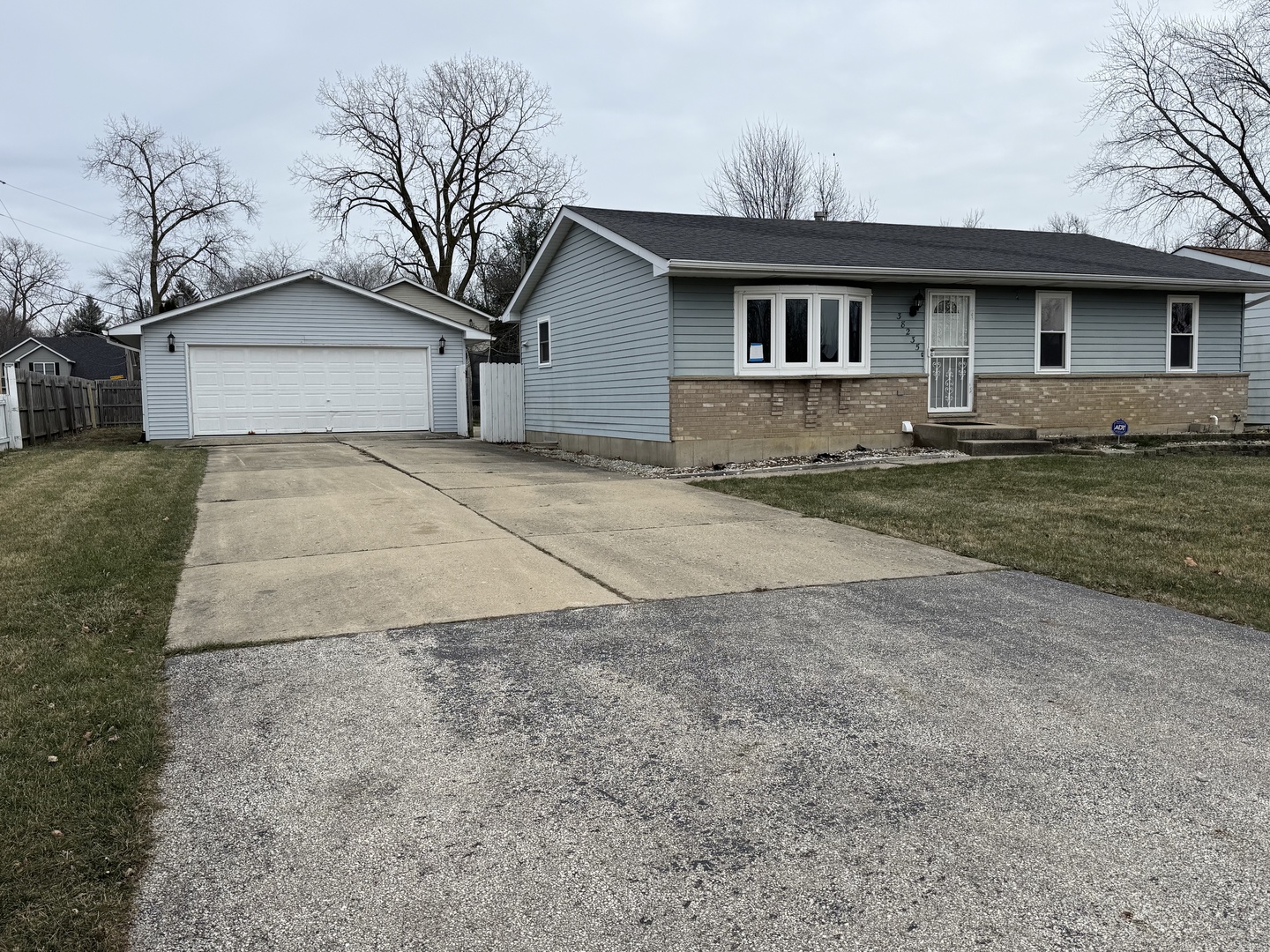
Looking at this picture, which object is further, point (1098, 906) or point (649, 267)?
point (649, 267)

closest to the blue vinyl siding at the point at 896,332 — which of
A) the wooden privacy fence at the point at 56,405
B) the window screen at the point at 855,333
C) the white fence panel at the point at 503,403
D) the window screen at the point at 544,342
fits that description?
the window screen at the point at 855,333

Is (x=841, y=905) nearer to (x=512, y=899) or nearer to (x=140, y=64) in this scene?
(x=512, y=899)

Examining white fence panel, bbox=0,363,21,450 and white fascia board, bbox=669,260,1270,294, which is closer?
white fascia board, bbox=669,260,1270,294

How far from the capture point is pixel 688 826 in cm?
290

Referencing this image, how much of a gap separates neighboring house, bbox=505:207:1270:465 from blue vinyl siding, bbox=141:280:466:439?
5.28m

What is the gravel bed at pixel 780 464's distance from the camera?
13.2 meters

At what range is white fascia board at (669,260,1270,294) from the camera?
1323cm

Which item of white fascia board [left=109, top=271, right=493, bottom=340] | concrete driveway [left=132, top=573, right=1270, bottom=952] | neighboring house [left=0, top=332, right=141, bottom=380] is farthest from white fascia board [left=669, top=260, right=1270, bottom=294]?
neighboring house [left=0, top=332, right=141, bottom=380]

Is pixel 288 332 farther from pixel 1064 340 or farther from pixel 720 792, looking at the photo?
pixel 720 792

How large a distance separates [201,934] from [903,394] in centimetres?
1414

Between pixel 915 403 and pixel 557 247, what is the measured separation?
767 centimetres

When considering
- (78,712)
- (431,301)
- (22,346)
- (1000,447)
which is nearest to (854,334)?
(1000,447)

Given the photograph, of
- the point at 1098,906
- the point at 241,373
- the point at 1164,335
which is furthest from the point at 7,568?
the point at 1164,335

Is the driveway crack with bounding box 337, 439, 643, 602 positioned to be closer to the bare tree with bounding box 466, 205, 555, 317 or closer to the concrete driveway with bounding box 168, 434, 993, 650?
the concrete driveway with bounding box 168, 434, 993, 650
